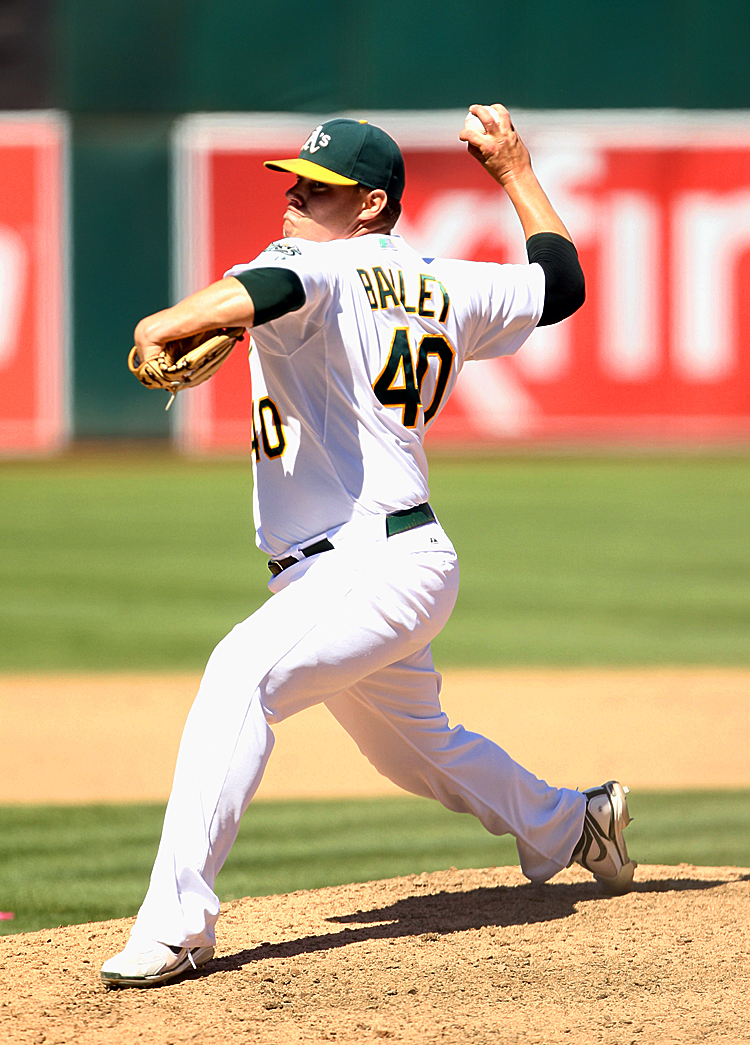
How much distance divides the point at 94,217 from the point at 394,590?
679 inches

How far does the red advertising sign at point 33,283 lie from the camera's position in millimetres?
19062

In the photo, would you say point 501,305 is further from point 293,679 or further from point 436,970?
point 436,970

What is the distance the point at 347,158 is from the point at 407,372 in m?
0.50

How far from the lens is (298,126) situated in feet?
64.2

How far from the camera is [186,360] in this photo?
2.70 metres

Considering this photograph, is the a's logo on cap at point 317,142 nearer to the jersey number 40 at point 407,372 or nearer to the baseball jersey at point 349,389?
the baseball jersey at point 349,389

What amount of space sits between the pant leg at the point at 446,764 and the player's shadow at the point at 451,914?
0.11 m

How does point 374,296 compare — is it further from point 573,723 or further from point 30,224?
point 30,224

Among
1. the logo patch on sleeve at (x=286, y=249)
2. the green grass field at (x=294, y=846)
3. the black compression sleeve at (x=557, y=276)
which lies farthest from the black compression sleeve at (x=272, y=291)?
the green grass field at (x=294, y=846)

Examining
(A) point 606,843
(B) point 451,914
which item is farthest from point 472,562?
(B) point 451,914

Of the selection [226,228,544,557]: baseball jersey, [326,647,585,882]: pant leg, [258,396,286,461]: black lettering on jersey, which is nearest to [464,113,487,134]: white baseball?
[226,228,544,557]: baseball jersey

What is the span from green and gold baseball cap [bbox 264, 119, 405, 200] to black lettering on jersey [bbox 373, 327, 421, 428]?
0.36m

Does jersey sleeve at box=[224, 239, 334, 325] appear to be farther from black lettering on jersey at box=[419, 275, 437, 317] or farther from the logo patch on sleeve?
black lettering on jersey at box=[419, 275, 437, 317]

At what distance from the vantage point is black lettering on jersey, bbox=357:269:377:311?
3069 millimetres
